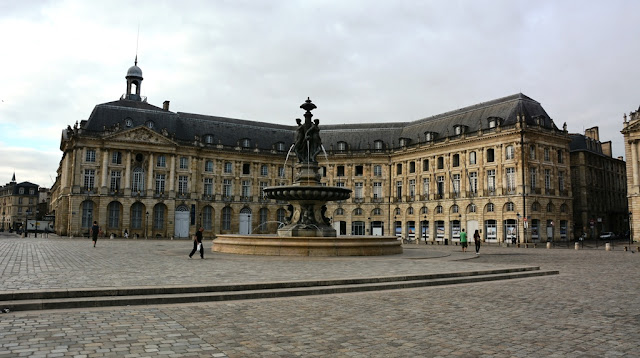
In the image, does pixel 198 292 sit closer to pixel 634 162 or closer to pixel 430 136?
pixel 430 136

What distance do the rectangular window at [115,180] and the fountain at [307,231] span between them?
121 feet

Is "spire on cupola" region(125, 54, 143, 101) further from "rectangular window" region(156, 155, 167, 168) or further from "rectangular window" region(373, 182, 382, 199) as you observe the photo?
"rectangular window" region(373, 182, 382, 199)

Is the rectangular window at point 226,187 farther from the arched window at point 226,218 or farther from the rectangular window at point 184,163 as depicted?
the rectangular window at point 184,163

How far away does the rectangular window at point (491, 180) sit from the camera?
5039cm

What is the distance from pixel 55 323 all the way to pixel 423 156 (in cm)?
5431

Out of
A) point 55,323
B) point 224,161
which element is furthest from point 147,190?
point 55,323

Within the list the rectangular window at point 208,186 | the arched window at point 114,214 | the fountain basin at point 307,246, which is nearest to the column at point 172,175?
the rectangular window at point 208,186

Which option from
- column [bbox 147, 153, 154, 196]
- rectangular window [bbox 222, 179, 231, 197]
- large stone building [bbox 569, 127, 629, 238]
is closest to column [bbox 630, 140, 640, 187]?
large stone building [bbox 569, 127, 629, 238]

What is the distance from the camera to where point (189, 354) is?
5.75 metres

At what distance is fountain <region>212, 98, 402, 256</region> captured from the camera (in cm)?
1911

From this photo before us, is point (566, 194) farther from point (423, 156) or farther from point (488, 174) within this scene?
point (423, 156)

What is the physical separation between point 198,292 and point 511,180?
44.6 metres

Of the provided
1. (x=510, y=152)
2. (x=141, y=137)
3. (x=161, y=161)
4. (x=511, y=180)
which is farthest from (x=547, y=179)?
(x=141, y=137)

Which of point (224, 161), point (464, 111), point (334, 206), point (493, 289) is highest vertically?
point (464, 111)
